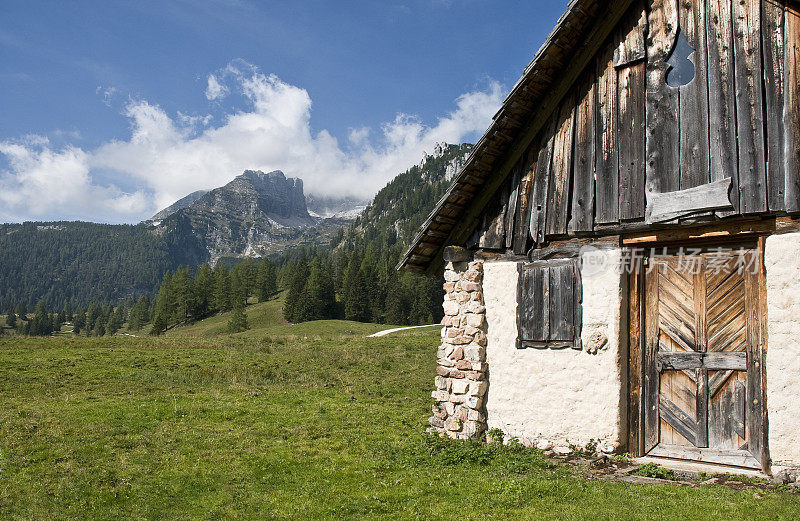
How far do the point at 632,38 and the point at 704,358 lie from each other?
5.05 metres

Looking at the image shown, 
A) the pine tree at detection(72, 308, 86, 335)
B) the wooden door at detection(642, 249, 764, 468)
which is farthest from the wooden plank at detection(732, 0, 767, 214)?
the pine tree at detection(72, 308, 86, 335)

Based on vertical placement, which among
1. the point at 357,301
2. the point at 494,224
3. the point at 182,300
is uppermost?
the point at 357,301

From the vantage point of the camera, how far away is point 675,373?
8000 mm

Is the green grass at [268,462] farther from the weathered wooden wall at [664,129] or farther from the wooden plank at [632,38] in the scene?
the wooden plank at [632,38]

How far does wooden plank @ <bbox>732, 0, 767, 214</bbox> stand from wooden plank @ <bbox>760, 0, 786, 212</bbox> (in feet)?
0.21

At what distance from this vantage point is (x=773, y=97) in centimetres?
710

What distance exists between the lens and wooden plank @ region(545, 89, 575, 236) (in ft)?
28.6

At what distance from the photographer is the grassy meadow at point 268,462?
6.48 m

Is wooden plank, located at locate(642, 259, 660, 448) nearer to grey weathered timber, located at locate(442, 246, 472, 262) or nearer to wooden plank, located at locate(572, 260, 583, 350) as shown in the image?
wooden plank, located at locate(572, 260, 583, 350)

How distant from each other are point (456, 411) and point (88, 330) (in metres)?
173

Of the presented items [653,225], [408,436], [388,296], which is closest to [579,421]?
[653,225]

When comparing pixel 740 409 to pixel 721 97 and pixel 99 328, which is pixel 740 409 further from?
pixel 99 328

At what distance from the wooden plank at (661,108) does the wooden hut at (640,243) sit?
0.03 metres

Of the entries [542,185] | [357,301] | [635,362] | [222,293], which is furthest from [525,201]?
[222,293]
